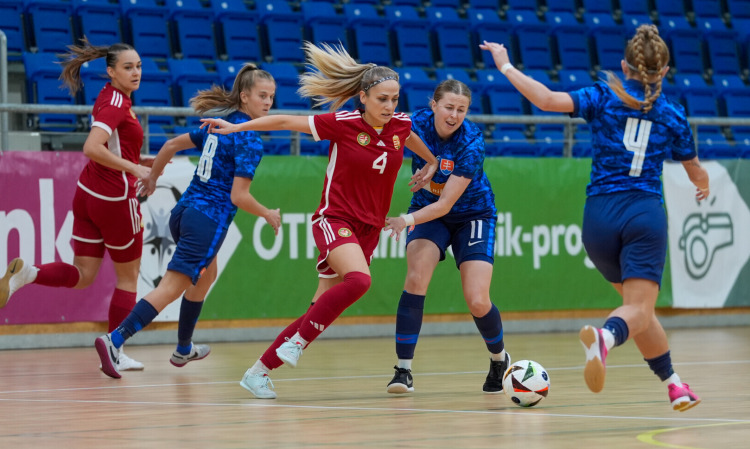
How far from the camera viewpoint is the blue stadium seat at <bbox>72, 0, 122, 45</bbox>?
46.2 feet

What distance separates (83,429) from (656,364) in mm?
2775

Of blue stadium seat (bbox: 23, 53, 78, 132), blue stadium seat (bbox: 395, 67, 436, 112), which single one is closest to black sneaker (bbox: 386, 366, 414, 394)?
blue stadium seat (bbox: 23, 53, 78, 132)

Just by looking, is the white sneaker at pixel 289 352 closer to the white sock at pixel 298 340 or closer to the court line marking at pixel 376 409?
the white sock at pixel 298 340

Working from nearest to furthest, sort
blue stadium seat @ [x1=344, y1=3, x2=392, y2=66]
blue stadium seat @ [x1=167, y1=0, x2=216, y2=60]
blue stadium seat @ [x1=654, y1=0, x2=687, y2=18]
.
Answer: blue stadium seat @ [x1=167, y1=0, x2=216, y2=60] → blue stadium seat @ [x1=344, y1=3, x2=392, y2=66] → blue stadium seat @ [x1=654, y1=0, x2=687, y2=18]

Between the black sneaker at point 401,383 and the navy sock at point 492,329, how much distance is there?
0.53 meters

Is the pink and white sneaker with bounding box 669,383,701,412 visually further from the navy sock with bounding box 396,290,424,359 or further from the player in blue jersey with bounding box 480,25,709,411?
the navy sock with bounding box 396,290,424,359

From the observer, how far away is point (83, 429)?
5.41 metres

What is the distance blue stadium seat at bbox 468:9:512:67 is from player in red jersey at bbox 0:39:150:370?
9.35 m

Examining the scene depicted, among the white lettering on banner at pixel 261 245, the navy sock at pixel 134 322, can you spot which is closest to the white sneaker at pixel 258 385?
the navy sock at pixel 134 322

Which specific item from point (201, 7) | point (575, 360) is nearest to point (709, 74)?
point (201, 7)

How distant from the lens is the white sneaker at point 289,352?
6418 mm

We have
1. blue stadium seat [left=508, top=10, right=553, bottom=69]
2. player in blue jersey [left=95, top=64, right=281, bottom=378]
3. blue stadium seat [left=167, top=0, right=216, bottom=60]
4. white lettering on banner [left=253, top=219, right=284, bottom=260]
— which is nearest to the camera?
player in blue jersey [left=95, top=64, right=281, bottom=378]

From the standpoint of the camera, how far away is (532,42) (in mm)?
17500

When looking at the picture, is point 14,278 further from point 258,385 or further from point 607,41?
point 607,41
